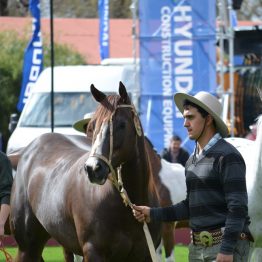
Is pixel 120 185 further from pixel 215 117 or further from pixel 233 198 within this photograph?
pixel 233 198

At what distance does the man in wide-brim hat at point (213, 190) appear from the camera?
226 inches

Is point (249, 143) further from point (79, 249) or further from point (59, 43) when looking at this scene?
point (59, 43)

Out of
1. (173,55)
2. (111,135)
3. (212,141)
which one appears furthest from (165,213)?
(173,55)

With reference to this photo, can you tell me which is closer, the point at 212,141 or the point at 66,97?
the point at 212,141

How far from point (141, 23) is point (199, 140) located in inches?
507

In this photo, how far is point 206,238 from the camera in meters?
5.96

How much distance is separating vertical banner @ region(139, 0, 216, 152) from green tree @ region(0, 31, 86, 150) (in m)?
9.91

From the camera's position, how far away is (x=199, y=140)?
606 cm

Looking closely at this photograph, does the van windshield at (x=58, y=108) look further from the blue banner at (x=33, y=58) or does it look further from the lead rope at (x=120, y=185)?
the lead rope at (x=120, y=185)

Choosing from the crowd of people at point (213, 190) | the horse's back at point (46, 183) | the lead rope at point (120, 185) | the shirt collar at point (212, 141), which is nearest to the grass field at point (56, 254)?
the horse's back at point (46, 183)

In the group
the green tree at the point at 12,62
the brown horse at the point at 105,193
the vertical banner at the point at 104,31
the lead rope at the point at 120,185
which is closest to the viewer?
the lead rope at the point at 120,185

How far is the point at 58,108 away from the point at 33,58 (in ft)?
5.42

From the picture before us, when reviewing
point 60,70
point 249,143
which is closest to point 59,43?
point 60,70

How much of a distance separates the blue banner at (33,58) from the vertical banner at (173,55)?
9.49 feet
